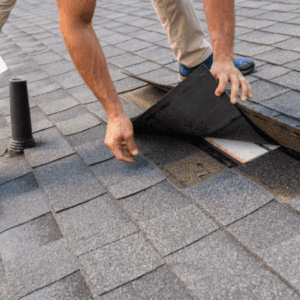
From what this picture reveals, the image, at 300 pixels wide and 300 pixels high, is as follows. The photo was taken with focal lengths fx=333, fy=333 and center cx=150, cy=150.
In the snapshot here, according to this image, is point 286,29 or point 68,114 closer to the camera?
point 68,114

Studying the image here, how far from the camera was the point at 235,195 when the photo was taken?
157 centimetres

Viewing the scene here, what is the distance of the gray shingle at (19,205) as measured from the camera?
1.67 meters

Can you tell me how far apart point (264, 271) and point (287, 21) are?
3.49 metres

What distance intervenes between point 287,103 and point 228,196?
3.27ft

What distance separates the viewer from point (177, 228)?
4.73ft

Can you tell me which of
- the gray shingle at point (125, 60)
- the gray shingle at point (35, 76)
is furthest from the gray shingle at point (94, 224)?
the gray shingle at point (35, 76)

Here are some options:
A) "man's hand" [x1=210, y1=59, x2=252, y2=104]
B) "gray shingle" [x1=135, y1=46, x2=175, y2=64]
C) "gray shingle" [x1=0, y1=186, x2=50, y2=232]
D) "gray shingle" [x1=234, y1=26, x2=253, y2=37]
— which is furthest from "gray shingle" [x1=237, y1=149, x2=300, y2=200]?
"gray shingle" [x1=234, y1=26, x2=253, y2=37]

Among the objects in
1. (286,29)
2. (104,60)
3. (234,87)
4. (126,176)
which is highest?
(104,60)

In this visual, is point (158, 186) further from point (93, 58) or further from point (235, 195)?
point (93, 58)

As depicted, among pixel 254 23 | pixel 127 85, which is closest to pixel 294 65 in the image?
pixel 127 85

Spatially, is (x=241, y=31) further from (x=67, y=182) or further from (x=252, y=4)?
(x=67, y=182)

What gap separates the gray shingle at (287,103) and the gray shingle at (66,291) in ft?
5.13

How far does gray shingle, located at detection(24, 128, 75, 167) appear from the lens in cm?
214

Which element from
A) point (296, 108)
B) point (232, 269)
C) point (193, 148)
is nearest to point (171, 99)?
point (193, 148)
